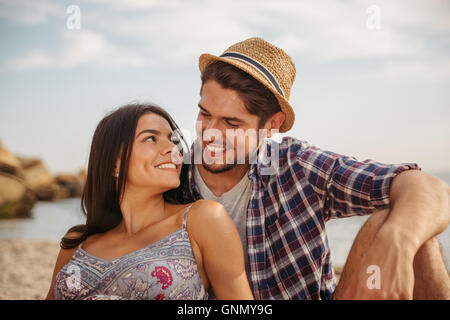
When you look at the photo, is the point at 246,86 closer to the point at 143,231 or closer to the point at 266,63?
the point at 266,63

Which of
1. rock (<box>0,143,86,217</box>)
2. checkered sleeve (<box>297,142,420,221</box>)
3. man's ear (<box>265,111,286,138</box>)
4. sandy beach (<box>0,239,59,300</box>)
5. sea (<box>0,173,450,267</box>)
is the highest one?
man's ear (<box>265,111,286,138</box>)

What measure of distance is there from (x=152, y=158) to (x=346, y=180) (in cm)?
124

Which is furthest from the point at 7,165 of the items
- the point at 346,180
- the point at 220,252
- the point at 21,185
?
the point at 346,180

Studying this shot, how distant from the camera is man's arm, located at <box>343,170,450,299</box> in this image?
1.59m

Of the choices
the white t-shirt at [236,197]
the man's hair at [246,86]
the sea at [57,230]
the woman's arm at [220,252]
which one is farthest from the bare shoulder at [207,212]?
the sea at [57,230]

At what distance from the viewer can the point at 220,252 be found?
2.09 metres

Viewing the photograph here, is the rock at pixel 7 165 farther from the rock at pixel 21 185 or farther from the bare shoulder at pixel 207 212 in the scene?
the bare shoulder at pixel 207 212

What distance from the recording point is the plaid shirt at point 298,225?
8.41 ft

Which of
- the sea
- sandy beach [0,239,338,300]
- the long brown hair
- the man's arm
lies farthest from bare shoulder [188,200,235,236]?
the sea

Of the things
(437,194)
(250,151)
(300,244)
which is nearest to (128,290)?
(300,244)

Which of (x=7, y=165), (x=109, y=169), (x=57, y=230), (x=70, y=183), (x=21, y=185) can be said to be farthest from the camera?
(x=70, y=183)

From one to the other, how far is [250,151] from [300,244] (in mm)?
796

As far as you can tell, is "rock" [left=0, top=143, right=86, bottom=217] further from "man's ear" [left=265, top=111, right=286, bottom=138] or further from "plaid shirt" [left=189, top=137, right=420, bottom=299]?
"plaid shirt" [left=189, top=137, right=420, bottom=299]
